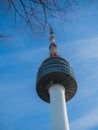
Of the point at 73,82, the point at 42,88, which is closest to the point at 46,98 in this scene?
the point at 42,88

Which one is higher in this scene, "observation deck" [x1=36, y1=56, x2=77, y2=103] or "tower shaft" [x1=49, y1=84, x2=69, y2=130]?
"observation deck" [x1=36, y1=56, x2=77, y2=103]

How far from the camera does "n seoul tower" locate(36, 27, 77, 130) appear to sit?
214ft

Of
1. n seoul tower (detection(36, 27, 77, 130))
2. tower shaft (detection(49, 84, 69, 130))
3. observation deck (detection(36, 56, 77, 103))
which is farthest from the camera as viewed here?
observation deck (detection(36, 56, 77, 103))

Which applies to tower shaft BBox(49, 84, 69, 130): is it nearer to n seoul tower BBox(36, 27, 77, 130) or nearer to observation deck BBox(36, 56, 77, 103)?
n seoul tower BBox(36, 27, 77, 130)

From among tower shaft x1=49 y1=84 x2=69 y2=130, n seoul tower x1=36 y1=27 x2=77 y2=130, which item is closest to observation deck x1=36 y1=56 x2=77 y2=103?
n seoul tower x1=36 y1=27 x2=77 y2=130

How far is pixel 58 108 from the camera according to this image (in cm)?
6500

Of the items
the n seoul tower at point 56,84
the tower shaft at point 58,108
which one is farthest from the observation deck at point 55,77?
the tower shaft at point 58,108

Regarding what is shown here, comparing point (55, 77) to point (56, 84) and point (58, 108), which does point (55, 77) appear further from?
point (58, 108)

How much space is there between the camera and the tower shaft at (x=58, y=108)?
62656 mm

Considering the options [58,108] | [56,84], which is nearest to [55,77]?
[56,84]

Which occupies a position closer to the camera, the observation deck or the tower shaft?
the tower shaft

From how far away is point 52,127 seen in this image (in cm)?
6366

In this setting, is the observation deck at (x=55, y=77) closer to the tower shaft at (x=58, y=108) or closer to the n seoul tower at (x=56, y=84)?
the n seoul tower at (x=56, y=84)

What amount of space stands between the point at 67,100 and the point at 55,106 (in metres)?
8.41
